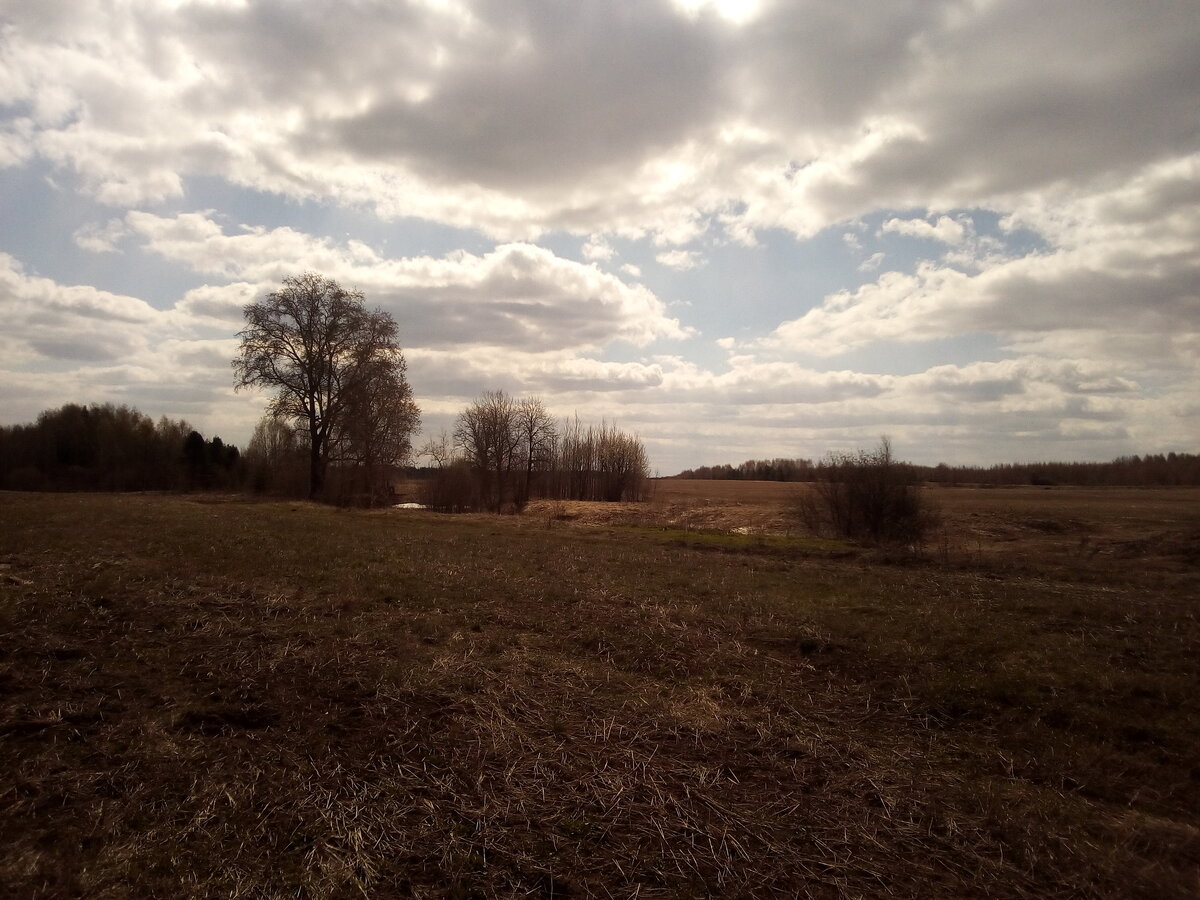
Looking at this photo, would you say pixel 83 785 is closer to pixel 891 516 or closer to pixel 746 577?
pixel 746 577

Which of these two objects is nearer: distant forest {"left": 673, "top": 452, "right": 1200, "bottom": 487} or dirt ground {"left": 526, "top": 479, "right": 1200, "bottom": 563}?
dirt ground {"left": 526, "top": 479, "right": 1200, "bottom": 563}

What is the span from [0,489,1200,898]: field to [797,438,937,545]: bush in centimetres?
1404

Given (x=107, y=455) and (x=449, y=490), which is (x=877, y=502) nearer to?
(x=449, y=490)

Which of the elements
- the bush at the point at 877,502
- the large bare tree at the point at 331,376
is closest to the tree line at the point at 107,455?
the large bare tree at the point at 331,376

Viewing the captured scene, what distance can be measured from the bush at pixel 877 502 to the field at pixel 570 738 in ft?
46.1

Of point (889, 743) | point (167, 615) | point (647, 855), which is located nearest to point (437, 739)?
point (647, 855)

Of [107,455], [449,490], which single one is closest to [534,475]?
[449,490]

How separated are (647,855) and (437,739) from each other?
2.13m

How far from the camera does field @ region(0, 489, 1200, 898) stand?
4.04 meters

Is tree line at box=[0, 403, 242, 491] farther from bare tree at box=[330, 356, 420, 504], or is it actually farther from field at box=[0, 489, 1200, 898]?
field at box=[0, 489, 1200, 898]

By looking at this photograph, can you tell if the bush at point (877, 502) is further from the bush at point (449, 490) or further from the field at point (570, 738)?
the bush at point (449, 490)

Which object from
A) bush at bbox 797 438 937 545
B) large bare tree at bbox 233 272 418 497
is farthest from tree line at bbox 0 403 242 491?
bush at bbox 797 438 937 545

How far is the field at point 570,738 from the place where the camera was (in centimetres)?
404

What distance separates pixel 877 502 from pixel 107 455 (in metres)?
55.2
